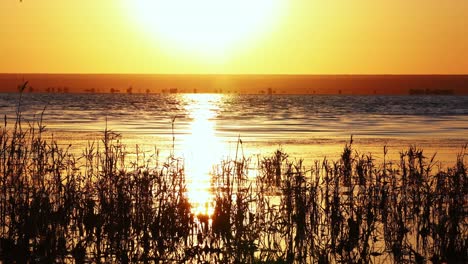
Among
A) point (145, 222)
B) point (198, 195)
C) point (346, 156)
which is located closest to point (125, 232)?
point (145, 222)

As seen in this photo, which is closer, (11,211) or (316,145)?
(11,211)

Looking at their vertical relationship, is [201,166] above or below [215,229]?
below

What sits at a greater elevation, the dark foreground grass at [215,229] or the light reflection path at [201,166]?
the dark foreground grass at [215,229]

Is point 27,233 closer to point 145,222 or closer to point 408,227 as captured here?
point 145,222

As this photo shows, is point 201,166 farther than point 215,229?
Yes

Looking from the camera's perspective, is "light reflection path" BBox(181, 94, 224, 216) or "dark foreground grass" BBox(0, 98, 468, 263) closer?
"dark foreground grass" BBox(0, 98, 468, 263)

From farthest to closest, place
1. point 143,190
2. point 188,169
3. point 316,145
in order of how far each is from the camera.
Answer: point 316,145 → point 188,169 → point 143,190

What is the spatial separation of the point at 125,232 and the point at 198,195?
512cm

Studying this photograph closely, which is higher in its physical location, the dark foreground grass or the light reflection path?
the dark foreground grass

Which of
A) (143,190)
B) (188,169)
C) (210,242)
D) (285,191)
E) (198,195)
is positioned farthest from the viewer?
(188,169)

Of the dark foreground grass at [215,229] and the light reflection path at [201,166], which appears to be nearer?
the dark foreground grass at [215,229]

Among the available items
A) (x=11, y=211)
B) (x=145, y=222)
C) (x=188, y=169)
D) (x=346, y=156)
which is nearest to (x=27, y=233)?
(x=11, y=211)

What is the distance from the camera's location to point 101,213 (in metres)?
14.0

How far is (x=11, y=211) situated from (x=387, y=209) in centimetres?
742
